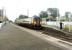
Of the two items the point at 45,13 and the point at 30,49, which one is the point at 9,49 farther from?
the point at 45,13

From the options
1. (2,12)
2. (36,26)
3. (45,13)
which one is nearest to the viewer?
(36,26)

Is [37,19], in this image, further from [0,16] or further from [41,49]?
[0,16]

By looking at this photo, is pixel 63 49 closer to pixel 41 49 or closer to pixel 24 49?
pixel 41 49

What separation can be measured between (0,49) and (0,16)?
123 m

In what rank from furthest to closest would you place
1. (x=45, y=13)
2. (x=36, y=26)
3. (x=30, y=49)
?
1. (x=45, y=13)
2. (x=36, y=26)
3. (x=30, y=49)

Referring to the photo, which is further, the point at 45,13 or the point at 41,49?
the point at 45,13

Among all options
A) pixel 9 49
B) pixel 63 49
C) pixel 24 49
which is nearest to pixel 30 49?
pixel 24 49

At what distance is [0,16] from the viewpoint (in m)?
133

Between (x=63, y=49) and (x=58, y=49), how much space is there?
33 cm

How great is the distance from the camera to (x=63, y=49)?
1247cm

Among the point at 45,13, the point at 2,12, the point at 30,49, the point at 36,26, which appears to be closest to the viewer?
the point at 30,49

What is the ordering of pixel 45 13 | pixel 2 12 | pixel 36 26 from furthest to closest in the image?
pixel 45 13 → pixel 2 12 → pixel 36 26

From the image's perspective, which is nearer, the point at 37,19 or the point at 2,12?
the point at 37,19

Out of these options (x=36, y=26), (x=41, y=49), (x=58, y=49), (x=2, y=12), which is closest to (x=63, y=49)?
(x=58, y=49)
